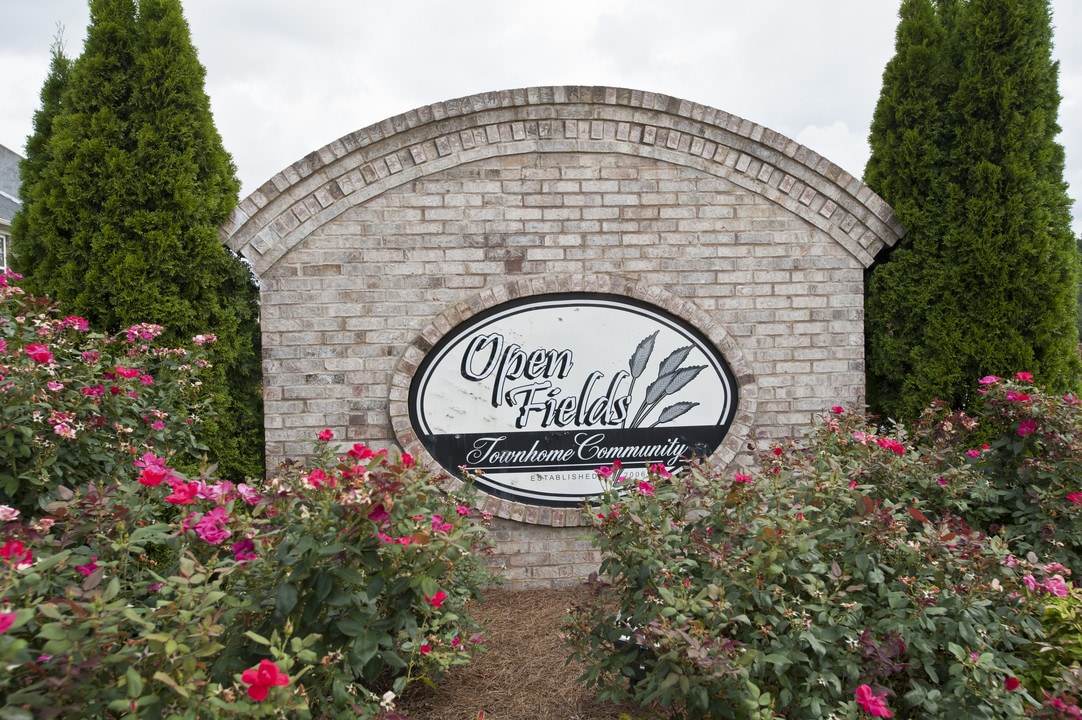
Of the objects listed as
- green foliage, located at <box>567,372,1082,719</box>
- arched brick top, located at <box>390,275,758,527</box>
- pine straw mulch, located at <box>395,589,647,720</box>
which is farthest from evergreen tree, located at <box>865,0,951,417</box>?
pine straw mulch, located at <box>395,589,647,720</box>

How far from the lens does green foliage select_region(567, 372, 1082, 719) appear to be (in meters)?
2.15

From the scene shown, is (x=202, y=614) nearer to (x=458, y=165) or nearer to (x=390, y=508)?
(x=390, y=508)

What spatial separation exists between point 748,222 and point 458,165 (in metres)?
2.09

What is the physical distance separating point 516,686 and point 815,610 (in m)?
1.55

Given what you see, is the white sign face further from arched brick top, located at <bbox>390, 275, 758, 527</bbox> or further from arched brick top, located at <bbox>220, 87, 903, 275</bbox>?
arched brick top, located at <bbox>220, 87, 903, 275</bbox>

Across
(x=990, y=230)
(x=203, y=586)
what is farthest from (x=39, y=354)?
(x=990, y=230)

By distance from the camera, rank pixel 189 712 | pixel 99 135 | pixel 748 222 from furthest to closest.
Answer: pixel 748 222 → pixel 99 135 → pixel 189 712

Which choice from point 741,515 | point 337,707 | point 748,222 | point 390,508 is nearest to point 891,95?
point 748,222

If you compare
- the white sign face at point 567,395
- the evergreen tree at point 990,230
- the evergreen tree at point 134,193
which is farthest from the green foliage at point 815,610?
the evergreen tree at point 134,193

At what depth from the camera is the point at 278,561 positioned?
1877mm

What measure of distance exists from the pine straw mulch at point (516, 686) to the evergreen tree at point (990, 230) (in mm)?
3071

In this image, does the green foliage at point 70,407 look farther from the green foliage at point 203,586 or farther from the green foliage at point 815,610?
the green foliage at point 815,610

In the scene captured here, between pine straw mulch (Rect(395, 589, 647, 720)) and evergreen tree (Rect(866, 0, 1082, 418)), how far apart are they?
3.07 m

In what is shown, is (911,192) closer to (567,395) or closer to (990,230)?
(990,230)
